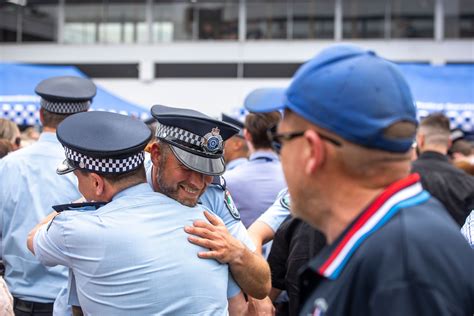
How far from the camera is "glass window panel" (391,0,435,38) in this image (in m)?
27.0

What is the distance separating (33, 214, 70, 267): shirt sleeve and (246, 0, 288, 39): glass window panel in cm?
2585

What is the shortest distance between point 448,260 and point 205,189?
4.70 feet

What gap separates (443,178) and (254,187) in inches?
56.8

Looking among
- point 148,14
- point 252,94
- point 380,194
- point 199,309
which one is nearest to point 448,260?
point 380,194

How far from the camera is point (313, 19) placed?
2745cm

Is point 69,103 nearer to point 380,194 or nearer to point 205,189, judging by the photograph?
point 205,189

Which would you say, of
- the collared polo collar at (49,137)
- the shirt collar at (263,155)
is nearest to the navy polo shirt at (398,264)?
the collared polo collar at (49,137)

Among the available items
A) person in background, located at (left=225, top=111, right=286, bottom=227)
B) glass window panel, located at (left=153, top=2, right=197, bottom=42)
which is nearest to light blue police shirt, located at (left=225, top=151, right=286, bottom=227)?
person in background, located at (left=225, top=111, right=286, bottom=227)

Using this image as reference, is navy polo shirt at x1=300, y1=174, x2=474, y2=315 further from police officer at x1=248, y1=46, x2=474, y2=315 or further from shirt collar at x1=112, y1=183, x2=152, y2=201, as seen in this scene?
shirt collar at x1=112, y1=183, x2=152, y2=201

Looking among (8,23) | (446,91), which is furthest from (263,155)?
(8,23)

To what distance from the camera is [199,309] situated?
2.39 metres

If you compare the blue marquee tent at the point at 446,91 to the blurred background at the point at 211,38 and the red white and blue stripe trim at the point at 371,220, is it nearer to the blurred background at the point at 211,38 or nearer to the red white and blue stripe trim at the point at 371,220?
the red white and blue stripe trim at the point at 371,220

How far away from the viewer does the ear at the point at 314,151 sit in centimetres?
151

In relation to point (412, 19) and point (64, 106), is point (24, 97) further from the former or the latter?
point (412, 19)
